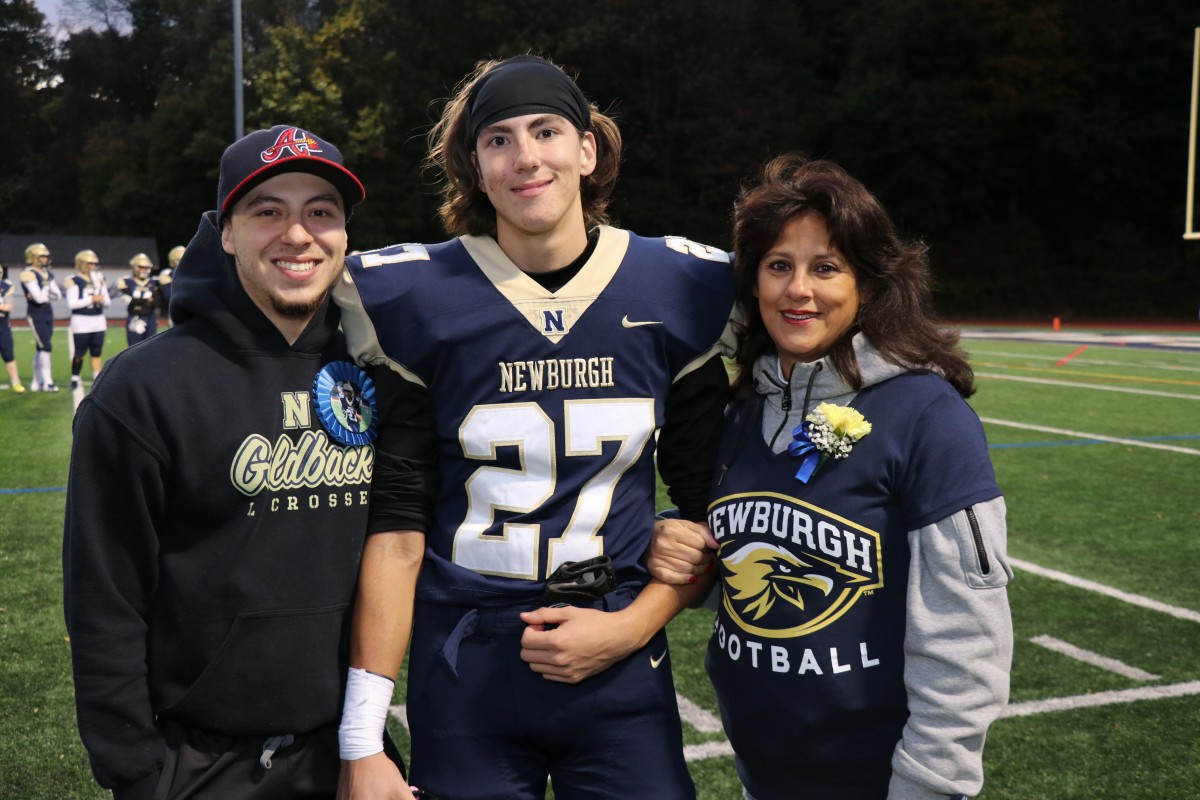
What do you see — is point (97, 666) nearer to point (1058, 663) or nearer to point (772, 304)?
point (772, 304)

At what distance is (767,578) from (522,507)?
1.60ft

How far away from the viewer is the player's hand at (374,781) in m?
1.94

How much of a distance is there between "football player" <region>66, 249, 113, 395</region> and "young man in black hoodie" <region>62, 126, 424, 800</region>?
1145 cm

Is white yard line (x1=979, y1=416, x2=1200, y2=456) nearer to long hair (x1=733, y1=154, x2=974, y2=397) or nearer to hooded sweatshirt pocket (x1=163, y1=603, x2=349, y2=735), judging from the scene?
long hair (x1=733, y1=154, x2=974, y2=397)

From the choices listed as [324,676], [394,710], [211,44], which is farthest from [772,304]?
[211,44]

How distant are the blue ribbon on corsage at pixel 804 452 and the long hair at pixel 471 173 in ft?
2.15

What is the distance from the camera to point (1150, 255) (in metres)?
34.5

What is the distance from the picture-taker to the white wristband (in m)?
1.96

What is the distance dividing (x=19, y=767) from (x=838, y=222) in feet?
10.4

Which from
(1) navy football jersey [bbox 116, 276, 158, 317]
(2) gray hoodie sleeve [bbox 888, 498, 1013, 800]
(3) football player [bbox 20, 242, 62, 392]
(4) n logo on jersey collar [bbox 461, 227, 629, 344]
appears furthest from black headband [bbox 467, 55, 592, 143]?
(3) football player [bbox 20, 242, 62, 392]

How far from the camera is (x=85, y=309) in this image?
1266cm

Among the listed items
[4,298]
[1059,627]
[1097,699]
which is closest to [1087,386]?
[1059,627]

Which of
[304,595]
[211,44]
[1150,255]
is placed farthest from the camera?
→ [211,44]

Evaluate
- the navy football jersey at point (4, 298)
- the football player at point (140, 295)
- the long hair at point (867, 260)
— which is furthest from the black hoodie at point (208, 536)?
the navy football jersey at point (4, 298)
